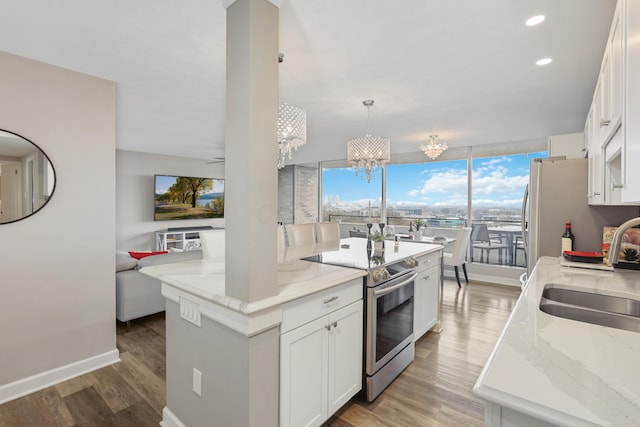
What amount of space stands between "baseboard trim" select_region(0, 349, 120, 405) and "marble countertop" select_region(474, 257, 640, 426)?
2.99m

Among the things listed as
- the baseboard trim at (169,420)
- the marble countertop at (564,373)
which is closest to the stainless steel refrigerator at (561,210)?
the marble countertop at (564,373)

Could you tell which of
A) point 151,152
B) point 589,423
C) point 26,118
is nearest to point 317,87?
point 26,118

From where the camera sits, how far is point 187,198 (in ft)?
23.7

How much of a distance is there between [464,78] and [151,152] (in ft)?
20.6

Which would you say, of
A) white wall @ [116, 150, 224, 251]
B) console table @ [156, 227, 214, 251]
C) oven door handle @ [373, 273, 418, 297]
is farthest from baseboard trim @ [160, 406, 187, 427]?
white wall @ [116, 150, 224, 251]

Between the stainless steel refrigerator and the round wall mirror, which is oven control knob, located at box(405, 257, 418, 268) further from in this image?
the round wall mirror

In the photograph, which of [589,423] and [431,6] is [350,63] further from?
[589,423]

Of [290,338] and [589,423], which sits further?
[290,338]

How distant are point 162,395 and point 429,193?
5704 mm

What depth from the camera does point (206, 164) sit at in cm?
759

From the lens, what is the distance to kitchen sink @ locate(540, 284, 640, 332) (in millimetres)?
1341

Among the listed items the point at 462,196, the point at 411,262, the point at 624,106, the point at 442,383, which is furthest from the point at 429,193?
the point at 624,106

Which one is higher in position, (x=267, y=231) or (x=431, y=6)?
(x=431, y=6)

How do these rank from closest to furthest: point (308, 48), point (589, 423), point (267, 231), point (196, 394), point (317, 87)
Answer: point (589, 423)
point (267, 231)
point (196, 394)
point (308, 48)
point (317, 87)
